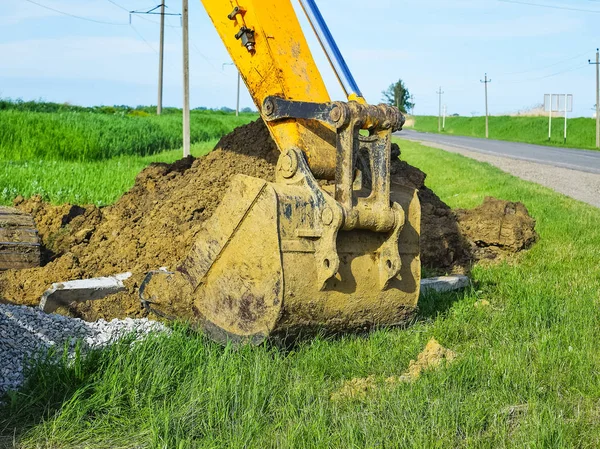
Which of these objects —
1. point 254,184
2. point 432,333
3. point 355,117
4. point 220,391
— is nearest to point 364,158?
point 355,117

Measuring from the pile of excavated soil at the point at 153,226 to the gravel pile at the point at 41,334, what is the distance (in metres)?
0.55

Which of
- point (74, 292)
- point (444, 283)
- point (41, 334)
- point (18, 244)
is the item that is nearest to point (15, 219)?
point (18, 244)

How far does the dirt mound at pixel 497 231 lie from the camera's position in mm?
8148

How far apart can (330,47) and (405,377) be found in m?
2.28

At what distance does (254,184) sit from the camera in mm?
4457

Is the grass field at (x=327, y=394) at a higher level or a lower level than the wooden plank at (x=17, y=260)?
lower

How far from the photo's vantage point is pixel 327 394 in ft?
13.2

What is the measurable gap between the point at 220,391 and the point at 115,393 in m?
0.54

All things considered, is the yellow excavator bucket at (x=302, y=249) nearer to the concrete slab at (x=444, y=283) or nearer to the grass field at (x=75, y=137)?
the concrete slab at (x=444, y=283)

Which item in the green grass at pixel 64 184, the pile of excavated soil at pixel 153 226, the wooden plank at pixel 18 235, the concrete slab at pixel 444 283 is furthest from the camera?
the green grass at pixel 64 184

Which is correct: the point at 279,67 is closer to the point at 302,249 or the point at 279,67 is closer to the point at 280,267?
the point at 302,249

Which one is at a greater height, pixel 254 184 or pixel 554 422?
pixel 254 184

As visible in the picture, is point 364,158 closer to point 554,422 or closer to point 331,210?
point 331,210

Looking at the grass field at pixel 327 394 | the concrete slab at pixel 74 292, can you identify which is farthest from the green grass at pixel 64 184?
the grass field at pixel 327 394
